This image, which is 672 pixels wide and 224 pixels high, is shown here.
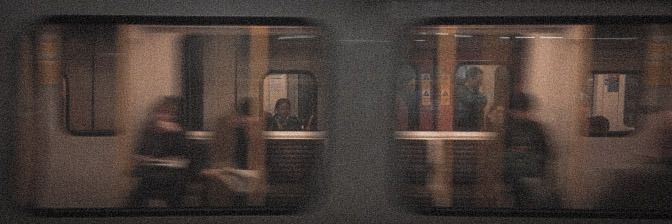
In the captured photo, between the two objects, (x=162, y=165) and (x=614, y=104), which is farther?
(x=162, y=165)

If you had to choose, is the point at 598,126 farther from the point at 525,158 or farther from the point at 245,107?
the point at 245,107

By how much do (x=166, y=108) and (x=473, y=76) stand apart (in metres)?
1.50

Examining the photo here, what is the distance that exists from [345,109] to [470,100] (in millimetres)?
611

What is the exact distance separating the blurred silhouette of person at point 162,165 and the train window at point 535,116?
42.8 inches

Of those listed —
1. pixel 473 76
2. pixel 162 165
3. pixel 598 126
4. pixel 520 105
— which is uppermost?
pixel 473 76

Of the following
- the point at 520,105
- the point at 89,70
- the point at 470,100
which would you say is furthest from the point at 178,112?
the point at 520,105

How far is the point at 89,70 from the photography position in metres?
3.83

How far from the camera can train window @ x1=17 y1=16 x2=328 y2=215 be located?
12.6ft

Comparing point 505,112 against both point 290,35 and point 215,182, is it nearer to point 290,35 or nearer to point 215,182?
point 290,35

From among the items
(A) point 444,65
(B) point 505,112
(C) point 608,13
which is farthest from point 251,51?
(C) point 608,13

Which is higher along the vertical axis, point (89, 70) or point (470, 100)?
point (89, 70)

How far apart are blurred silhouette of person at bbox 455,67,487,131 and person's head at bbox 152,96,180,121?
1.37 m

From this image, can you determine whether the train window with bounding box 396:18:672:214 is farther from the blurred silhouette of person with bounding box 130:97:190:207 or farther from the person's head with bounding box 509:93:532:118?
the blurred silhouette of person with bounding box 130:97:190:207

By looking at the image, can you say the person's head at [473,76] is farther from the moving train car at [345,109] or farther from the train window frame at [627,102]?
the train window frame at [627,102]
